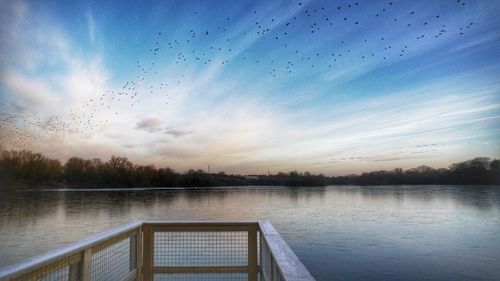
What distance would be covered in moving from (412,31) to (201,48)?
11.0 m

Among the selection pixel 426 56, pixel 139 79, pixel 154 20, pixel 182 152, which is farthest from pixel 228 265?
pixel 182 152

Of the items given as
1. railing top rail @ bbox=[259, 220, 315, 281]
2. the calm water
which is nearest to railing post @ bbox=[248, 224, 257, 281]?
railing top rail @ bbox=[259, 220, 315, 281]

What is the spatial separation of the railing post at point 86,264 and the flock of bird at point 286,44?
992 centimetres

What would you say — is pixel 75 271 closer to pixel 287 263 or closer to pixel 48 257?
pixel 48 257

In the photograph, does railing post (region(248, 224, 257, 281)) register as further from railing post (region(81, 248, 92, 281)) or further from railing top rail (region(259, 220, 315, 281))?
railing post (region(81, 248, 92, 281))

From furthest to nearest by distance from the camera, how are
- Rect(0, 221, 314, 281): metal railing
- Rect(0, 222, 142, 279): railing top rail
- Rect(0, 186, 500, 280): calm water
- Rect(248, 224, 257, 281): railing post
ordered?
Rect(0, 186, 500, 280): calm water, Rect(248, 224, 257, 281): railing post, Rect(0, 221, 314, 281): metal railing, Rect(0, 222, 142, 279): railing top rail

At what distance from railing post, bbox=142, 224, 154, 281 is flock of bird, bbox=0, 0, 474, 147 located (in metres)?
9.10

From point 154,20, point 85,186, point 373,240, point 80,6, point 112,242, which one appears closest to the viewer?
point 112,242

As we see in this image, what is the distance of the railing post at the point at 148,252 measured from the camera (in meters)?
3.02

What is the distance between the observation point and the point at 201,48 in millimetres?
14953

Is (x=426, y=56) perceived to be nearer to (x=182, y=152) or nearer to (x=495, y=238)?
(x=495, y=238)

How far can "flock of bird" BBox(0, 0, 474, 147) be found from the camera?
13.7m

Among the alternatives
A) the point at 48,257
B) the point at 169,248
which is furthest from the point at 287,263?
the point at 169,248

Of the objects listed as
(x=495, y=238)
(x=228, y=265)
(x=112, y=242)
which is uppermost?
(x=112, y=242)
